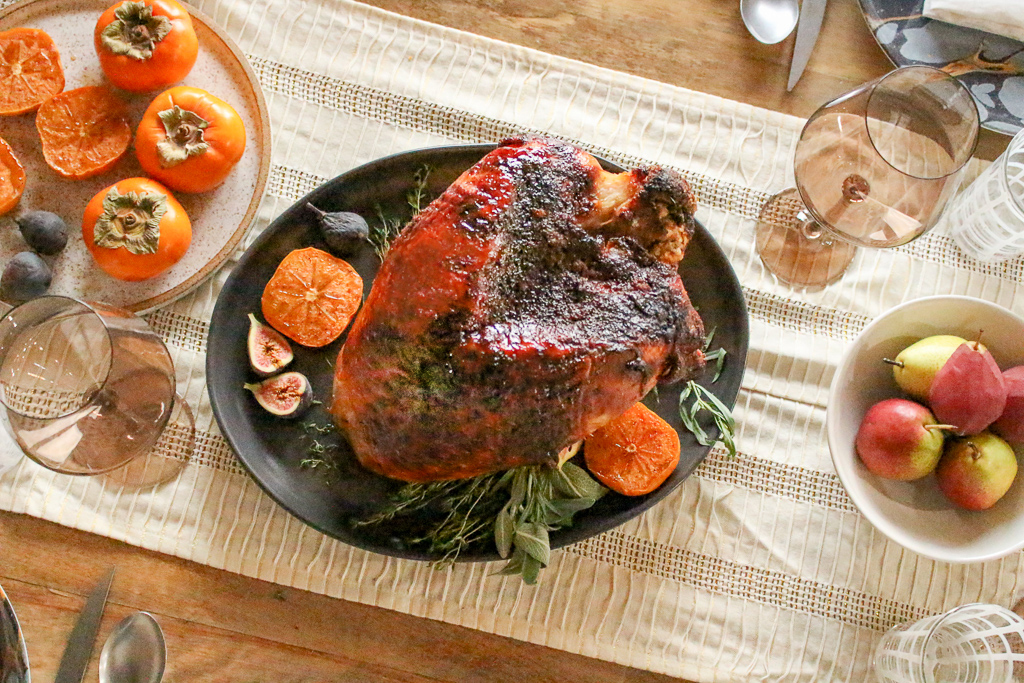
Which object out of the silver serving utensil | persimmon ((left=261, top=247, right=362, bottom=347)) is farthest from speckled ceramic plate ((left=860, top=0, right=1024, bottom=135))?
the silver serving utensil

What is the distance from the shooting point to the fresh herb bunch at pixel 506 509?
1640 millimetres

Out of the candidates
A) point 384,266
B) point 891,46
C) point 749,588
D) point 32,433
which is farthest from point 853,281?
point 32,433

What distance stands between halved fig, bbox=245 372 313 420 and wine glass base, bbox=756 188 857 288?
115 cm

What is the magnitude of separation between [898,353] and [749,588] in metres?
0.65

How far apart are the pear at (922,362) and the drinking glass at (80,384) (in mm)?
1605

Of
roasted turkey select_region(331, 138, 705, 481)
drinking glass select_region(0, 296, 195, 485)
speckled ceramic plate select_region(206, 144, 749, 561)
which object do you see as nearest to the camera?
roasted turkey select_region(331, 138, 705, 481)

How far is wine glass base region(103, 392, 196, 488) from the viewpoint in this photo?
1836 millimetres

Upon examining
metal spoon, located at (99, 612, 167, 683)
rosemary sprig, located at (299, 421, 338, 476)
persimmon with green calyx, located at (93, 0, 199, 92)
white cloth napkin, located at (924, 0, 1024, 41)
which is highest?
white cloth napkin, located at (924, 0, 1024, 41)

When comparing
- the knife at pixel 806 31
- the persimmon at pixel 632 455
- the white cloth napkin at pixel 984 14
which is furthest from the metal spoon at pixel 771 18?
the persimmon at pixel 632 455

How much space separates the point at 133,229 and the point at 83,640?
37.1 inches

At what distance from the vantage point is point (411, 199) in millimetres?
1797

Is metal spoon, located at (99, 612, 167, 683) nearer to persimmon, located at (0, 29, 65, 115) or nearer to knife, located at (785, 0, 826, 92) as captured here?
persimmon, located at (0, 29, 65, 115)

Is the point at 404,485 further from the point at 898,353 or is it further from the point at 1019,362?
the point at 1019,362

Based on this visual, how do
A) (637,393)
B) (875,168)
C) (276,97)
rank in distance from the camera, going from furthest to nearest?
(276,97), (875,168), (637,393)
